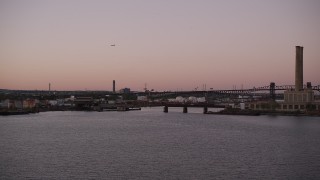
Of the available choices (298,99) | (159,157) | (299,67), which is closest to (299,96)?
(298,99)

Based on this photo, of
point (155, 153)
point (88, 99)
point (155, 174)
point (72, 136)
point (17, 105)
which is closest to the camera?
point (155, 174)

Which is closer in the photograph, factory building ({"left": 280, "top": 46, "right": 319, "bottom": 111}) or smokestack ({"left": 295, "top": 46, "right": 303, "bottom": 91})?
factory building ({"left": 280, "top": 46, "right": 319, "bottom": 111})

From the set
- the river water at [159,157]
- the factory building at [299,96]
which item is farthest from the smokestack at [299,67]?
the river water at [159,157]

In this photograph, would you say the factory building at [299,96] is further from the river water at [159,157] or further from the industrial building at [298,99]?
the river water at [159,157]

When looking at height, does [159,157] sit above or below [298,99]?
below

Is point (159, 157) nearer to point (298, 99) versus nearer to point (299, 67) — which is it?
point (298, 99)

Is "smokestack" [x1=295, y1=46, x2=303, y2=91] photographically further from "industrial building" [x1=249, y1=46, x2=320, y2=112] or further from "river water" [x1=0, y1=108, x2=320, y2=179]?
"river water" [x1=0, y1=108, x2=320, y2=179]

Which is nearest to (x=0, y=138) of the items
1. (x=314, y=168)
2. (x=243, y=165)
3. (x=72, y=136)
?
(x=72, y=136)

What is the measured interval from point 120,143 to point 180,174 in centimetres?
990

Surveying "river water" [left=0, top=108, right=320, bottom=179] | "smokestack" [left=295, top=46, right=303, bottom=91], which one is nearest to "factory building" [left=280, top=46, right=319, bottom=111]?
"smokestack" [left=295, top=46, right=303, bottom=91]

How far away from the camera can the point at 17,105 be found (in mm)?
77750

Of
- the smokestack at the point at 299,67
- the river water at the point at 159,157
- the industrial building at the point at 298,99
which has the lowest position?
the river water at the point at 159,157

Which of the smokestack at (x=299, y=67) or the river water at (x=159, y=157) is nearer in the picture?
the river water at (x=159, y=157)

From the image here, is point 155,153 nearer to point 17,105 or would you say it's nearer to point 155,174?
point 155,174
